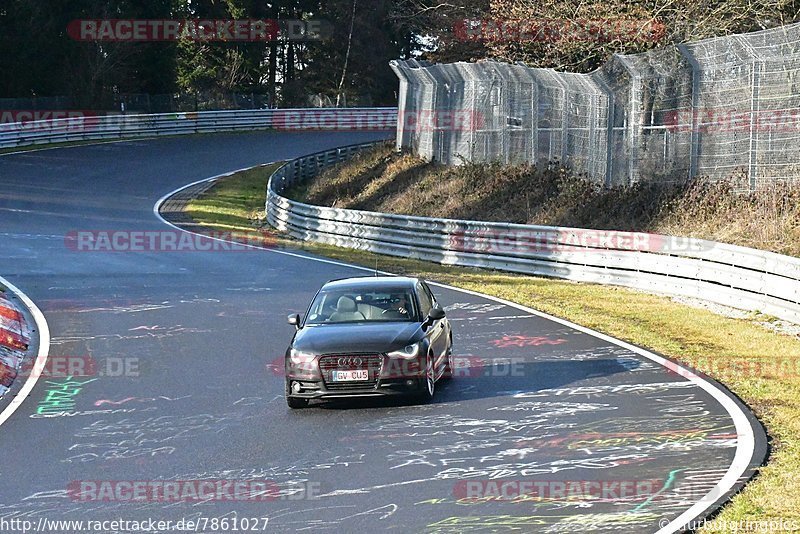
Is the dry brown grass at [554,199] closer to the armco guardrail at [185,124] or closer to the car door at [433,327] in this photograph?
the car door at [433,327]

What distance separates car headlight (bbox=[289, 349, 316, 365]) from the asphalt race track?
0.58m

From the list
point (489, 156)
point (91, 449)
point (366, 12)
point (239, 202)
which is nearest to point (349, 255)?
point (489, 156)

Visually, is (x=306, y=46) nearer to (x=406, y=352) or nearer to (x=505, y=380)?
(x=505, y=380)

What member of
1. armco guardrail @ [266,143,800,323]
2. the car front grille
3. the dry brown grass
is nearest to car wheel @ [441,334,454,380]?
the car front grille

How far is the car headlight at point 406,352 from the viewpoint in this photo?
528 inches

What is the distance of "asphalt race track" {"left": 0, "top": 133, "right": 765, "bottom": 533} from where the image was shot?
9.34 metres

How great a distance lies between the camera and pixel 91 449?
11992 millimetres

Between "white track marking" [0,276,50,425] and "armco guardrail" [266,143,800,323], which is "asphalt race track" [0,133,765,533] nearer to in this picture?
"white track marking" [0,276,50,425]

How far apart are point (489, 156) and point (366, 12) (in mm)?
54430

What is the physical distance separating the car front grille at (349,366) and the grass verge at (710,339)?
403cm

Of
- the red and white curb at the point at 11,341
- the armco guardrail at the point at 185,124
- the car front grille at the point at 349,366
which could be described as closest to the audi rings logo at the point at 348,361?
the car front grille at the point at 349,366

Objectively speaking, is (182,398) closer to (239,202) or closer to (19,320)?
(19,320)

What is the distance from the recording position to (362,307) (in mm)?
14750

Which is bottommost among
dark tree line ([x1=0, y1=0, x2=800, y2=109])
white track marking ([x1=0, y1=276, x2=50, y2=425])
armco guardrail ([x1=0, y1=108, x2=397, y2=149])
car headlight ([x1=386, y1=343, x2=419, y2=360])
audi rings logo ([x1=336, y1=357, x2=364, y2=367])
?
white track marking ([x1=0, y1=276, x2=50, y2=425])
